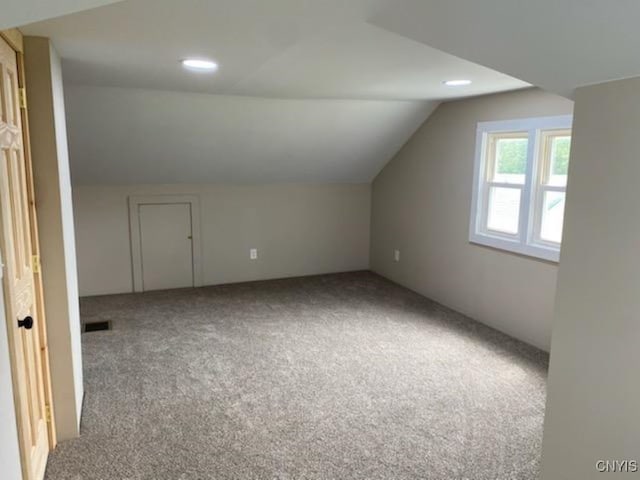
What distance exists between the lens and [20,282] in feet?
6.27

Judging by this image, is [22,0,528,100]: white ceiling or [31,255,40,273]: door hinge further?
[31,255,40,273]: door hinge

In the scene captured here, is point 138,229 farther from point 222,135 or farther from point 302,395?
point 302,395

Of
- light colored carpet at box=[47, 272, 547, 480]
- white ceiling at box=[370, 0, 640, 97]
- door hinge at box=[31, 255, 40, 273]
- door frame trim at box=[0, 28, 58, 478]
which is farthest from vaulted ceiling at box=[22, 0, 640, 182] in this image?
light colored carpet at box=[47, 272, 547, 480]

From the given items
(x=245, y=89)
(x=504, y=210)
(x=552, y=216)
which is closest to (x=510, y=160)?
(x=504, y=210)

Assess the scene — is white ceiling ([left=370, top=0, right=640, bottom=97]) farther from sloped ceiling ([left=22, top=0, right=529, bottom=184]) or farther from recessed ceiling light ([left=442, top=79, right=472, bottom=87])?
recessed ceiling light ([left=442, top=79, right=472, bottom=87])

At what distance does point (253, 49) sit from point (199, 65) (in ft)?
1.76

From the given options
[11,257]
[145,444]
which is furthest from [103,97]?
[145,444]

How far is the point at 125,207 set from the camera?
4965 mm

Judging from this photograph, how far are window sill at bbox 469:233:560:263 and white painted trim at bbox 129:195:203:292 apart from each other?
296 cm

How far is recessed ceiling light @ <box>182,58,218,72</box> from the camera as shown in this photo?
2.56m

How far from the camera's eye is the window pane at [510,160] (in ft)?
12.8

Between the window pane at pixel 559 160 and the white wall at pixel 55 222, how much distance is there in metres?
3.35

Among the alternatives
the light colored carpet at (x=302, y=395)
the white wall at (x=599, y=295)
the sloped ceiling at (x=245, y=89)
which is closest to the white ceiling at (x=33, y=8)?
the sloped ceiling at (x=245, y=89)

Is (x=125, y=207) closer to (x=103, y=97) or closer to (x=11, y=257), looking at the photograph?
(x=103, y=97)
